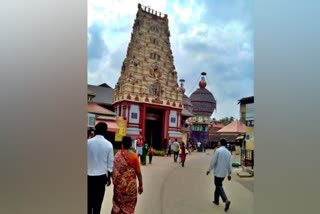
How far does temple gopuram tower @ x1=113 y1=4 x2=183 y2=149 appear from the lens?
2.81 metres

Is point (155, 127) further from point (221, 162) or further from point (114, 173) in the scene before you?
point (114, 173)

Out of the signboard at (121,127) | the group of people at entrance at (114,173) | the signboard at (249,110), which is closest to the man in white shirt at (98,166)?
the group of people at entrance at (114,173)

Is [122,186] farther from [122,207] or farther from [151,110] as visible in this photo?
[151,110]

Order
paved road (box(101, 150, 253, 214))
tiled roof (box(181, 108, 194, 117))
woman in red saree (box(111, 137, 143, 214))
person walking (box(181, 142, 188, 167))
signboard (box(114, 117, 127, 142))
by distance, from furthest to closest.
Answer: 1. person walking (box(181, 142, 188, 167))
2. tiled roof (box(181, 108, 194, 117))
3. signboard (box(114, 117, 127, 142))
4. paved road (box(101, 150, 253, 214))
5. woman in red saree (box(111, 137, 143, 214))

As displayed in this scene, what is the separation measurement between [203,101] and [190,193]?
85cm

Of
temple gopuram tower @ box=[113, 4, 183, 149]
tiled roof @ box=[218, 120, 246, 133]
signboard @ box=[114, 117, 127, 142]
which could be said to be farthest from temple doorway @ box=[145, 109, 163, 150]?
tiled roof @ box=[218, 120, 246, 133]

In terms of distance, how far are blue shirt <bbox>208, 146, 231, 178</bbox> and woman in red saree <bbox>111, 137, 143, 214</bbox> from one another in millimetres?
964

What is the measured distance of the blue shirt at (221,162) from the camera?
107 inches

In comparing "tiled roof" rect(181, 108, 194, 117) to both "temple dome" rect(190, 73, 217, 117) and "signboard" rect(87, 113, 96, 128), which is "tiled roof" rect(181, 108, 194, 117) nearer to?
"temple dome" rect(190, 73, 217, 117)
